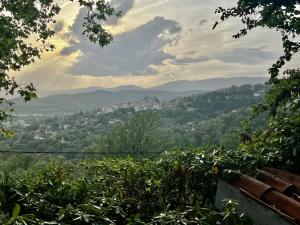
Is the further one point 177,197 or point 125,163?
point 125,163

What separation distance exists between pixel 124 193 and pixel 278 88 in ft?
15.4

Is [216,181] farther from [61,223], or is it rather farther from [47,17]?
[47,17]

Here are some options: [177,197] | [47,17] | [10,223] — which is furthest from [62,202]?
[47,17]

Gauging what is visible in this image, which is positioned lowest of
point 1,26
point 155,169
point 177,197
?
point 177,197

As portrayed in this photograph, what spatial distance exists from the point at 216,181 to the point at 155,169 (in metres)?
0.97

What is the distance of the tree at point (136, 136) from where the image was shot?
214ft

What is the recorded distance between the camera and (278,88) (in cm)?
853

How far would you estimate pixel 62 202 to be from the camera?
3941 millimetres

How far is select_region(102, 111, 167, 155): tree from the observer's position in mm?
65375

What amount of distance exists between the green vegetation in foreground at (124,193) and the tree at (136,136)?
57993 millimetres

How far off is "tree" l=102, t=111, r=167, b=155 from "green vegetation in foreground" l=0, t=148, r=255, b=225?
58.0 metres

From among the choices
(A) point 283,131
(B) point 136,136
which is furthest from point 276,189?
(B) point 136,136

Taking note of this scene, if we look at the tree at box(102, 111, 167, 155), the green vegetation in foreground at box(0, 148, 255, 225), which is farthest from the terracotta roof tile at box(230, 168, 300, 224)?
the tree at box(102, 111, 167, 155)

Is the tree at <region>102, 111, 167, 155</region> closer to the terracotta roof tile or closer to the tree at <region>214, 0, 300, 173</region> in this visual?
the tree at <region>214, 0, 300, 173</region>
